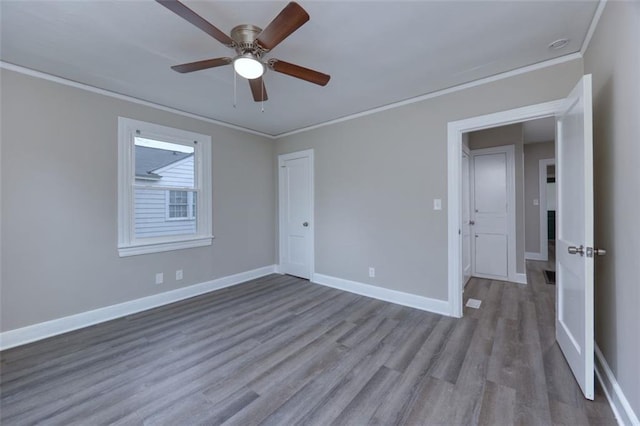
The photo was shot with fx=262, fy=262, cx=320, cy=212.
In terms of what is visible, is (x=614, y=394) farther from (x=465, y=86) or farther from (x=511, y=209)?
(x=511, y=209)

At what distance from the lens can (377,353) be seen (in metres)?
2.21

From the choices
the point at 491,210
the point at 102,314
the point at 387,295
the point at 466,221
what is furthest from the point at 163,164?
the point at 491,210

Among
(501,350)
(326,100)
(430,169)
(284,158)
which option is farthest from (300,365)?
(284,158)

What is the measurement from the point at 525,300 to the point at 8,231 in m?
5.54

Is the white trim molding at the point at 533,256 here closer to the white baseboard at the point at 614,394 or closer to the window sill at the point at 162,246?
the white baseboard at the point at 614,394

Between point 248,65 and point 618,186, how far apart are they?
2408 mm

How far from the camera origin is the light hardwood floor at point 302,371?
1576 millimetres

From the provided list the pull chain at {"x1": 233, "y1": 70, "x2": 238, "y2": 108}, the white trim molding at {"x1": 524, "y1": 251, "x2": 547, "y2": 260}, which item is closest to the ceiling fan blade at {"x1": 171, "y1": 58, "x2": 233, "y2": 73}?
the pull chain at {"x1": 233, "y1": 70, "x2": 238, "y2": 108}

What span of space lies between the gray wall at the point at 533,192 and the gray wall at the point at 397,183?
4.20 metres

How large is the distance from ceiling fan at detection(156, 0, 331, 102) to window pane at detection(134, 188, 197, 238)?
6.24 feet

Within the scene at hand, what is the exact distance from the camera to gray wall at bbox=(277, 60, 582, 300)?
8.68 feet

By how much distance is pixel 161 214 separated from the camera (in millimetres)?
3377

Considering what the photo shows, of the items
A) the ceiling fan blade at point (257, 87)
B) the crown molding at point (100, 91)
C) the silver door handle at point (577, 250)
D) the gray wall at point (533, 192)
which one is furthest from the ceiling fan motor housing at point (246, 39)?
the gray wall at point (533, 192)

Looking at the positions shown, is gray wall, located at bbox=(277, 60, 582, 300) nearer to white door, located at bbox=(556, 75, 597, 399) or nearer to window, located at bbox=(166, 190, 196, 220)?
white door, located at bbox=(556, 75, 597, 399)
